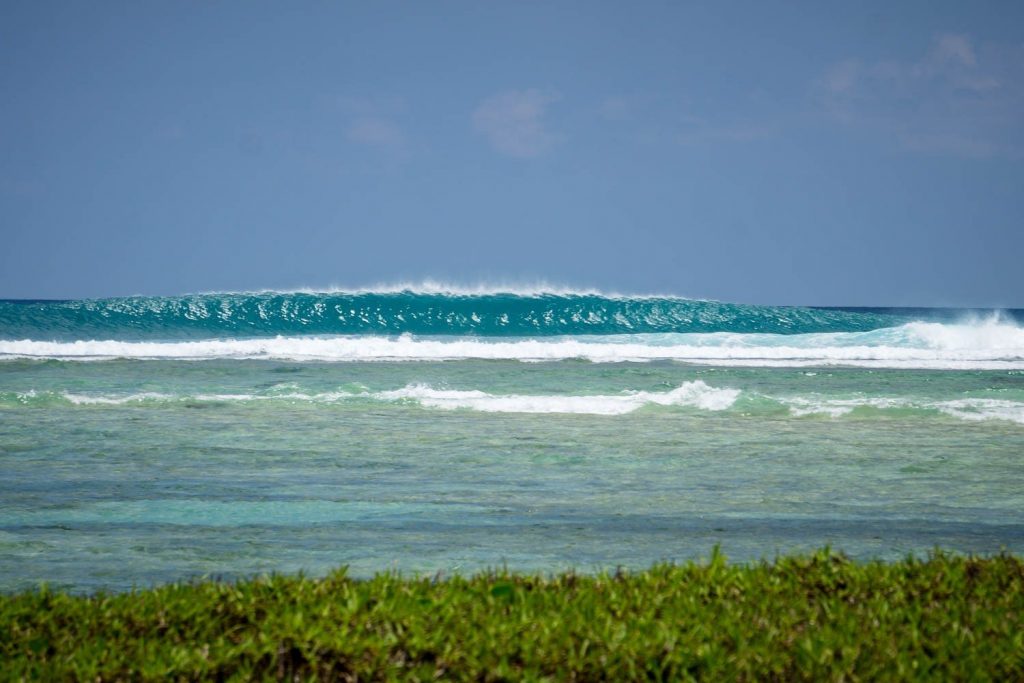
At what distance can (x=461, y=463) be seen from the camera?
7.83 meters

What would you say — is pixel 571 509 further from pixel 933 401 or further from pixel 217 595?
pixel 933 401

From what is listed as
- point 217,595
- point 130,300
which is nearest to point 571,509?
point 217,595

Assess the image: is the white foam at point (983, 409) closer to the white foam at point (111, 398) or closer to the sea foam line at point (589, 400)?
the sea foam line at point (589, 400)

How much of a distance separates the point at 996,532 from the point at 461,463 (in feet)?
12.7

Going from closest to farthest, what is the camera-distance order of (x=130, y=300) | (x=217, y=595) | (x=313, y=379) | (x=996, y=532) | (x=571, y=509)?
(x=217, y=595) < (x=996, y=532) < (x=571, y=509) < (x=313, y=379) < (x=130, y=300)

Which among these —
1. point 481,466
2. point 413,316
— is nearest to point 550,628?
point 481,466

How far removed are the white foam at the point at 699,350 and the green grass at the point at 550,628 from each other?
19.1 meters

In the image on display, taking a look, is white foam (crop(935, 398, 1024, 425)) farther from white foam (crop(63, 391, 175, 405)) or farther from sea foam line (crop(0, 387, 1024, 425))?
white foam (crop(63, 391, 175, 405))

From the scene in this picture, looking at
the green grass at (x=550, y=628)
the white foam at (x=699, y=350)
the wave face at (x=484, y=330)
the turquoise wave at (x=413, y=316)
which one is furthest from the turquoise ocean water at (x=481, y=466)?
the turquoise wave at (x=413, y=316)

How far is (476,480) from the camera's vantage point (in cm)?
706

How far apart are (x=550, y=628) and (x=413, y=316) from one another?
3720cm

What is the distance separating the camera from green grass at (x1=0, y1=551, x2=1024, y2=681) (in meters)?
3.05

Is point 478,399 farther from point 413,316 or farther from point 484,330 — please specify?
point 413,316

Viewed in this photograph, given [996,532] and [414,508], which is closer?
[996,532]
